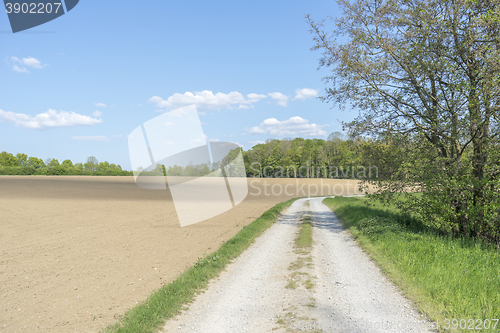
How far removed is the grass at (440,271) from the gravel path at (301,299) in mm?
493

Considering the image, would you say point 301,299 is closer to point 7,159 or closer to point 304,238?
point 304,238

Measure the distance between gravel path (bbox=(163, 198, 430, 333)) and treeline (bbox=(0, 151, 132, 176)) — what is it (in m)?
134

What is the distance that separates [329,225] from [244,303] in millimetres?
12576

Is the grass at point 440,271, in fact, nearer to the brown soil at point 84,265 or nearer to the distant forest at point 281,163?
the brown soil at point 84,265

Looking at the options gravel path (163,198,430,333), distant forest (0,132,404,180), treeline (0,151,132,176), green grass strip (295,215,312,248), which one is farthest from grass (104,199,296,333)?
treeline (0,151,132,176)

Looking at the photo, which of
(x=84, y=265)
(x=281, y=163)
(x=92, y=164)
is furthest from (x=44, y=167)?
(x=84, y=265)

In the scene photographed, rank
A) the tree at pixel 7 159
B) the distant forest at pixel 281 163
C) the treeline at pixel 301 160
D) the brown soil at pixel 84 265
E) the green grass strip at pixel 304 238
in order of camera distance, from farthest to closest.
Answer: the tree at pixel 7 159
the distant forest at pixel 281 163
the treeline at pixel 301 160
the green grass strip at pixel 304 238
the brown soil at pixel 84 265

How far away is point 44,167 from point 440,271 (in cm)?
15018

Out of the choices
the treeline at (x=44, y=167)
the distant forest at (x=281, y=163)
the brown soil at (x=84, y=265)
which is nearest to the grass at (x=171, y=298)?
the brown soil at (x=84, y=265)

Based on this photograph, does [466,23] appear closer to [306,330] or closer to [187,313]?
[306,330]

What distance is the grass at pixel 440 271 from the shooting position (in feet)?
18.9

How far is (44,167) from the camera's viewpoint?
121 metres

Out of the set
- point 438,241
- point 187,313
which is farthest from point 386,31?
point 187,313

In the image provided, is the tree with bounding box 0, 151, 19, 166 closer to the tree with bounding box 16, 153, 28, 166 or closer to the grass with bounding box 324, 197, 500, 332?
the tree with bounding box 16, 153, 28, 166
